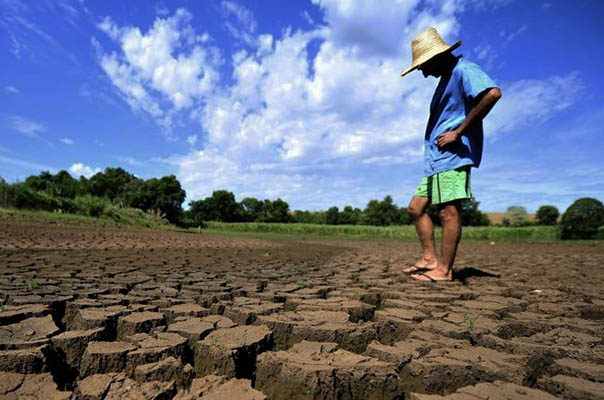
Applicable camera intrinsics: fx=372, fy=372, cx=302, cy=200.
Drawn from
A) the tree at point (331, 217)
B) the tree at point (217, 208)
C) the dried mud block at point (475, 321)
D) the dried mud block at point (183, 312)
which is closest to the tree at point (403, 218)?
the tree at point (331, 217)

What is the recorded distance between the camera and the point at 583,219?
67.8 feet

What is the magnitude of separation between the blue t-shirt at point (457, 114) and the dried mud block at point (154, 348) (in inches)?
110

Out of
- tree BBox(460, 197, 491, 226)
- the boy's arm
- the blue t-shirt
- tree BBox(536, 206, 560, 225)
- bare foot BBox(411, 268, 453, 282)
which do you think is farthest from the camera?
tree BBox(460, 197, 491, 226)

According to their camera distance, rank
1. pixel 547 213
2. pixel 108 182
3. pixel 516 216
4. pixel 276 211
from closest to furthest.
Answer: pixel 108 182, pixel 516 216, pixel 547 213, pixel 276 211

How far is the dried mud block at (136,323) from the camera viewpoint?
6.09 feet

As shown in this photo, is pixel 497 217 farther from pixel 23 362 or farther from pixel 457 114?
pixel 23 362

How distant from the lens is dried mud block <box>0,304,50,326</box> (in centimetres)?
195

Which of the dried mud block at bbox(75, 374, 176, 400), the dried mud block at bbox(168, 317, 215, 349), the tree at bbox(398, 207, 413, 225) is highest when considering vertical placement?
the tree at bbox(398, 207, 413, 225)

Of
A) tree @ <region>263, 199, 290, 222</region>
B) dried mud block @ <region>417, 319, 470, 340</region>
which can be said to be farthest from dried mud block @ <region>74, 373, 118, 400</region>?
tree @ <region>263, 199, 290, 222</region>

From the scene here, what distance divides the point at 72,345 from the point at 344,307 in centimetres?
147

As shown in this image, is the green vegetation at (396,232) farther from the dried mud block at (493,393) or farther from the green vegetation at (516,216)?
the dried mud block at (493,393)

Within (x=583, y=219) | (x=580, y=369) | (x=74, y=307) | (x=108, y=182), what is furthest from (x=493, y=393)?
(x=108, y=182)

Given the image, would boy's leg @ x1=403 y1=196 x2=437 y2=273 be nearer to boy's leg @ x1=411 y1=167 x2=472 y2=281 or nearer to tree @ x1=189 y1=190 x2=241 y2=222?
boy's leg @ x1=411 y1=167 x2=472 y2=281

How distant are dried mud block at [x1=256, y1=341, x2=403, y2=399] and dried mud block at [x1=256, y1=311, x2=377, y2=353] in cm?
28
